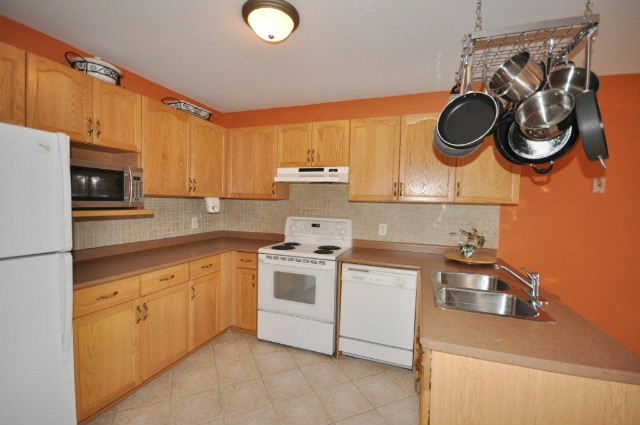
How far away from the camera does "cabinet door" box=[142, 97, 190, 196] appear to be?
2184 millimetres

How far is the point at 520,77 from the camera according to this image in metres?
1.27

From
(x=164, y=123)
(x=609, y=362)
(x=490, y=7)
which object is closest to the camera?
(x=609, y=362)

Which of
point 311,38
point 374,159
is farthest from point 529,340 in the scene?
point 311,38

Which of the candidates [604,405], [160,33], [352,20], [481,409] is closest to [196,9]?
[160,33]

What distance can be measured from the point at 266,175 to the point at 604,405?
2.74 m

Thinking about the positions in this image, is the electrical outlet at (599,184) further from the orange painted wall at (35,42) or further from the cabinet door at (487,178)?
the orange painted wall at (35,42)

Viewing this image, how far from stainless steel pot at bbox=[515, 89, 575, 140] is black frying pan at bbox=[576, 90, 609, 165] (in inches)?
3.2

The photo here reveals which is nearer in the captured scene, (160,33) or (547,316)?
(547,316)

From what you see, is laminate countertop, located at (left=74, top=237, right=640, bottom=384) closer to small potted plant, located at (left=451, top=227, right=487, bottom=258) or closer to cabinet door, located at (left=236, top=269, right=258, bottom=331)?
small potted plant, located at (left=451, top=227, right=487, bottom=258)

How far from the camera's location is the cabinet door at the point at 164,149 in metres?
2.18

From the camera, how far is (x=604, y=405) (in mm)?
897

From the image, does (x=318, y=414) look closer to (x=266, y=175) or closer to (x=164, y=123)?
(x=266, y=175)

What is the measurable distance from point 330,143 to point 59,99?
77.6 inches

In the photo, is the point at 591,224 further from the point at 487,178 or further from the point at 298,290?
the point at 298,290
